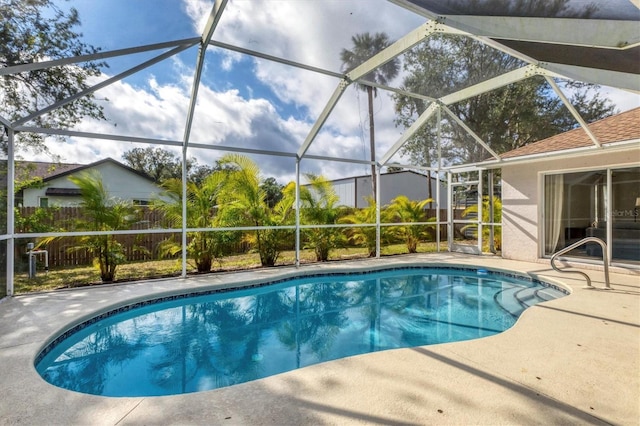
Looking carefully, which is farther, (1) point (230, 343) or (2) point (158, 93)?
(2) point (158, 93)

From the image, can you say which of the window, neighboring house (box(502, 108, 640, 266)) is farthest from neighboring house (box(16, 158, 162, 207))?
the window

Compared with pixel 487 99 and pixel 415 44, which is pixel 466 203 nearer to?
pixel 487 99

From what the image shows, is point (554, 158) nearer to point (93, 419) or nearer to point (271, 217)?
point (271, 217)

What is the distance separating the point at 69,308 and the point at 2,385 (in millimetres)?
2501

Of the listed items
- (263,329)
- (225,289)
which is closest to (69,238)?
(225,289)

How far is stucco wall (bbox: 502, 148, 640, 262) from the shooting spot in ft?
28.0

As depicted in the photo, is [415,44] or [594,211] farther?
[594,211]

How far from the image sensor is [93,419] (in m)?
2.15

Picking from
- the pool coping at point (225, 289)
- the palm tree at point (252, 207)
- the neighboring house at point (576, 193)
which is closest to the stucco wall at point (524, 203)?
the neighboring house at point (576, 193)

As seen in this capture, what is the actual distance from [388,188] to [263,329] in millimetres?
16469

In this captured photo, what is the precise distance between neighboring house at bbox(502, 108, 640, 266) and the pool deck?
499 cm

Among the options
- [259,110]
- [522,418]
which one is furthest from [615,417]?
[259,110]

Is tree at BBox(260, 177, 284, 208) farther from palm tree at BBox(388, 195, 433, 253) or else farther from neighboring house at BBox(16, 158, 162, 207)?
neighboring house at BBox(16, 158, 162, 207)

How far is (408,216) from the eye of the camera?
1107 cm
